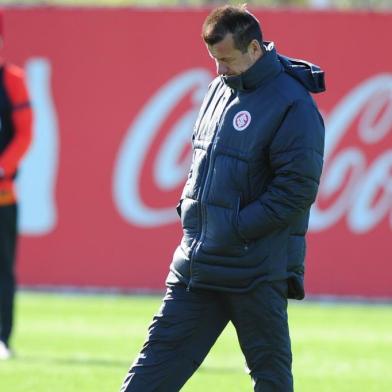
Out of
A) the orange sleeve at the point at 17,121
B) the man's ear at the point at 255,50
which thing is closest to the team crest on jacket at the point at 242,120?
the man's ear at the point at 255,50

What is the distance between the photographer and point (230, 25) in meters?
6.12

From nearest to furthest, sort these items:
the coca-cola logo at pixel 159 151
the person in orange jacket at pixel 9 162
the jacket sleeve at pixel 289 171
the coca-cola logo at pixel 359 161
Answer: the jacket sleeve at pixel 289 171, the person in orange jacket at pixel 9 162, the coca-cola logo at pixel 359 161, the coca-cola logo at pixel 159 151

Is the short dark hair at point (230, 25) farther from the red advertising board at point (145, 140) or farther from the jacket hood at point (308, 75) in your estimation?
the red advertising board at point (145, 140)

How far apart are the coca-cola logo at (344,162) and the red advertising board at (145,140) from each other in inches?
0.4

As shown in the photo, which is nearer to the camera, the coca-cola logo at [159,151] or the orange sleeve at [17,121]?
the orange sleeve at [17,121]

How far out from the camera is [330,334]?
12148 millimetres

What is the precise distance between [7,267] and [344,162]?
5490mm

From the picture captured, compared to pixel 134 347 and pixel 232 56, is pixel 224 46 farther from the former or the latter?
pixel 134 347

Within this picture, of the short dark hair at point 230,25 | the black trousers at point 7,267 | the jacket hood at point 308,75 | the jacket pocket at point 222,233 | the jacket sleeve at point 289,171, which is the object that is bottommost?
the black trousers at point 7,267

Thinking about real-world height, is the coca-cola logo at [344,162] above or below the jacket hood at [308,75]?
below

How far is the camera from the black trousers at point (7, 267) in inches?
407

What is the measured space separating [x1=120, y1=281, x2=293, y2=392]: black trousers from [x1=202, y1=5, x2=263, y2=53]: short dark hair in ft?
3.74

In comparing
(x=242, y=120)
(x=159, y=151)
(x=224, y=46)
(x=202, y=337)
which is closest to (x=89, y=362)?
(x=202, y=337)

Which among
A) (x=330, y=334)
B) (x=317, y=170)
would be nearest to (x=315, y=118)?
(x=317, y=170)
